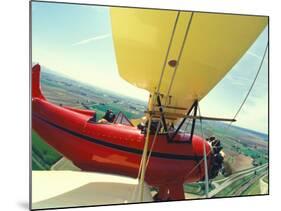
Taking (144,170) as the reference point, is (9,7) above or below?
above

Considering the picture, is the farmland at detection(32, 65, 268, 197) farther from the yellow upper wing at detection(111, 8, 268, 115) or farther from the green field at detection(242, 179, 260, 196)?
the yellow upper wing at detection(111, 8, 268, 115)

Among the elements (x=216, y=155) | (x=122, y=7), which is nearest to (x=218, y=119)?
(x=216, y=155)

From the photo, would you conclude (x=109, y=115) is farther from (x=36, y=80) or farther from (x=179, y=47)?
(x=179, y=47)

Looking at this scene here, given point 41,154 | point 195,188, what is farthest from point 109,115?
point 195,188

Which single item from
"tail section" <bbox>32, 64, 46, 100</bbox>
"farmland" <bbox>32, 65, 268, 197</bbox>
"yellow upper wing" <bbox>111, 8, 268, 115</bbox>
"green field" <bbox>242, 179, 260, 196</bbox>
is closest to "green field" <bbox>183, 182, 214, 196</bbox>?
"farmland" <bbox>32, 65, 268, 197</bbox>

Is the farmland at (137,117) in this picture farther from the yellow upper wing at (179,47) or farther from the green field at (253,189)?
the yellow upper wing at (179,47)
